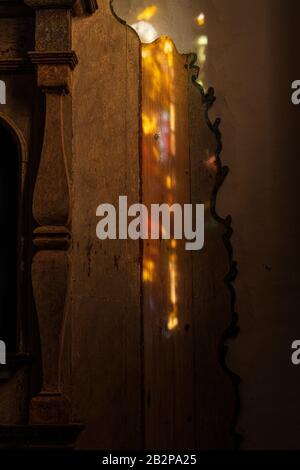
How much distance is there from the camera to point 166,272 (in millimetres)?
3428

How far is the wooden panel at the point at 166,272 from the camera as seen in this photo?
10.9 feet

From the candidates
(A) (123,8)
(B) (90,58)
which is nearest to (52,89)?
(B) (90,58)

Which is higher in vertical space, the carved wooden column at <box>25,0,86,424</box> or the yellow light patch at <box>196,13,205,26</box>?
the yellow light patch at <box>196,13,205,26</box>

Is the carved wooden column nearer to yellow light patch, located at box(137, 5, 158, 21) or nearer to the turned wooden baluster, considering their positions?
the turned wooden baluster

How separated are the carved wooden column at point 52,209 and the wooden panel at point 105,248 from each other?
211 mm

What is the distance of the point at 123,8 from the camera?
144 inches

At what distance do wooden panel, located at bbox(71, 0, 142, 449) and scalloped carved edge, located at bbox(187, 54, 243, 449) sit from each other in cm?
36

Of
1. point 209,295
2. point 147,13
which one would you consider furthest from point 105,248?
point 147,13

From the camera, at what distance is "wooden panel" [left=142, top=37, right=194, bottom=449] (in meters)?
3.33

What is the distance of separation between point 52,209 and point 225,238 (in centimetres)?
90

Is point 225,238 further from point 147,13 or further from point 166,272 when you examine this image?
point 147,13

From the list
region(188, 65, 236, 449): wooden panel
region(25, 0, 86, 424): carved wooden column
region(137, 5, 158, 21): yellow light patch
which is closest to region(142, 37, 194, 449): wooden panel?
region(188, 65, 236, 449): wooden panel
